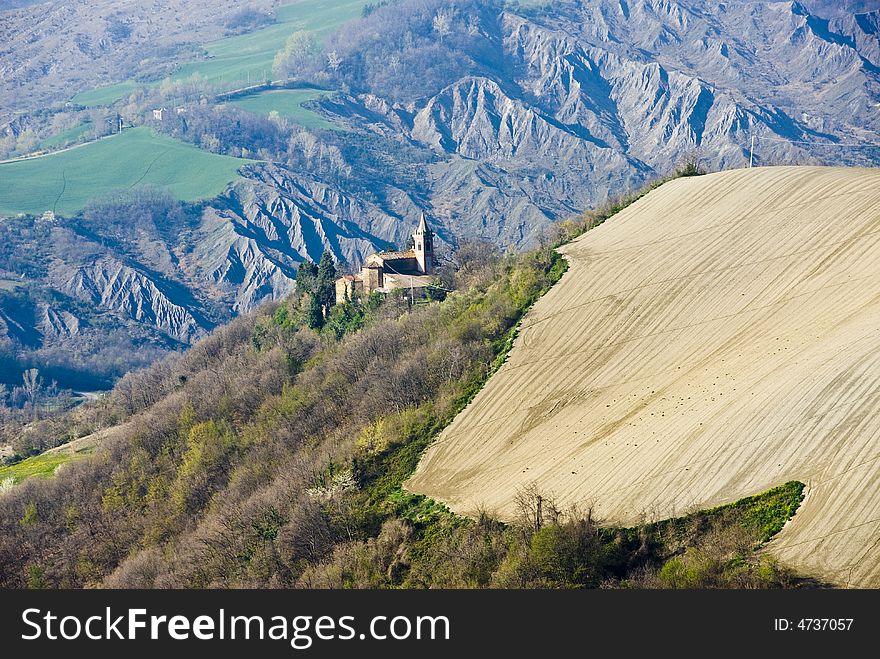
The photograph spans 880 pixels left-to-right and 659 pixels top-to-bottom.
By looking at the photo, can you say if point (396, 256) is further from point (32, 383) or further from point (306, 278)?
point (32, 383)

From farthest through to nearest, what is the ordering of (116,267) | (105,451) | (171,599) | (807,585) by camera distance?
(116,267), (105,451), (807,585), (171,599)

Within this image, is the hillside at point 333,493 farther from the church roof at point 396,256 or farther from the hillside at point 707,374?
the church roof at point 396,256

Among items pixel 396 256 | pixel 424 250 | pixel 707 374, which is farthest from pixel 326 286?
pixel 707 374

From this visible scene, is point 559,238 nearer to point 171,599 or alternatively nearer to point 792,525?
point 792,525

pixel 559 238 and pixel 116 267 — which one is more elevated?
pixel 559 238

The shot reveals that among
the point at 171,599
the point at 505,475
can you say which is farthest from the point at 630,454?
the point at 171,599

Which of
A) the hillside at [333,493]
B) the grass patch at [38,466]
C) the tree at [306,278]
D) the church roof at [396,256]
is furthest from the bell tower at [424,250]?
the grass patch at [38,466]
